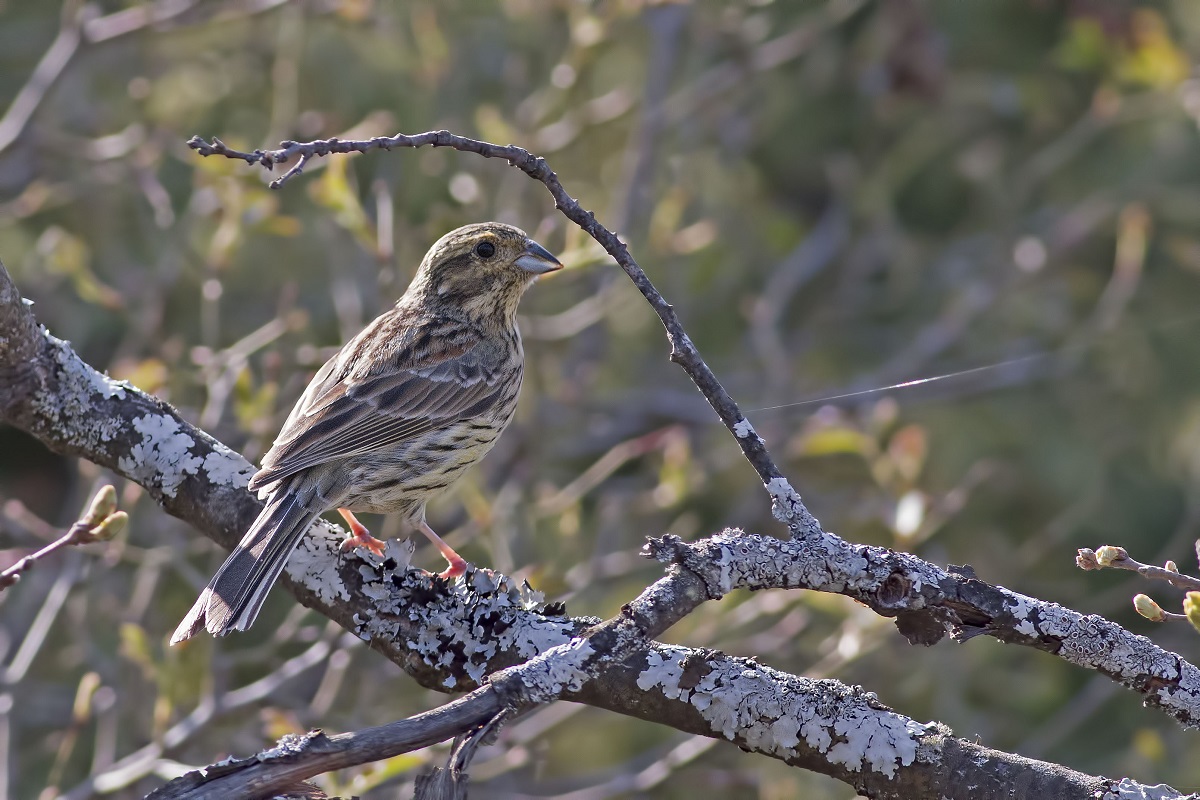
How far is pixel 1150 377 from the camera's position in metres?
7.93

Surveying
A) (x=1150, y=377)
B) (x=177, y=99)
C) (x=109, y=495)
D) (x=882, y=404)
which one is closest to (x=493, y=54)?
(x=177, y=99)

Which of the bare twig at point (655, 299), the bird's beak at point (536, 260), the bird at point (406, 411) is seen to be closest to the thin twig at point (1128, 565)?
the bare twig at point (655, 299)

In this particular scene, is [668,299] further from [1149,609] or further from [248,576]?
[1149,609]

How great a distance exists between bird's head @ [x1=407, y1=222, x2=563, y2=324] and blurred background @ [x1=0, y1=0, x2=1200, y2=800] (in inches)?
8.9

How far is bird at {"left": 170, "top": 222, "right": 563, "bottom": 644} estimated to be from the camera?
3793mm

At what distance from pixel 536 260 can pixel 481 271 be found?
243 millimetres

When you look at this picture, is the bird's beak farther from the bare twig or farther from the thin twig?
the thin twig

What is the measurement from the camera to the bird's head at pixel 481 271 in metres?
5.25

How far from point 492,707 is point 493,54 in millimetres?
6407

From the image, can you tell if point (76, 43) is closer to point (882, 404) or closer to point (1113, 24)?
point (882, 404)

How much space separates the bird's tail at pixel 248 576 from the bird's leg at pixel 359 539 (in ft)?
0.45

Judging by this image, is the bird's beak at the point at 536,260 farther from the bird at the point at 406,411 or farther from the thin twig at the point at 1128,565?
the thin twig at the point at 1128,565

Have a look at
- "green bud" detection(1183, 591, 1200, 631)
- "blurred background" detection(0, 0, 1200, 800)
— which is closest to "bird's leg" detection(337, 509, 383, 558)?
"blurred background" detection(0, 0, 1200, 800)

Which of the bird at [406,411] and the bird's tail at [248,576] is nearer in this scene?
the bird's tail at [248,576]
